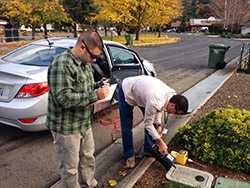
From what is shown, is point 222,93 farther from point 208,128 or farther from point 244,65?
point 244,65

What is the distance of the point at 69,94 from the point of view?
8.84 feet

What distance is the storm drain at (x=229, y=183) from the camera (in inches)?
137

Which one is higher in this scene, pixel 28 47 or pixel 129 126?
pixel 28 47

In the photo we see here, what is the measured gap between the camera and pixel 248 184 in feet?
11.6

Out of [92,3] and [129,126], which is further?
[92,3]

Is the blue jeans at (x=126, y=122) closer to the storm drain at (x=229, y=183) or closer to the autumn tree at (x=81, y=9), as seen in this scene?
the storm drain at (x=229, y=183)

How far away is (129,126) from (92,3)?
3567cm

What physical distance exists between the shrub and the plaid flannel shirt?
6.21ft

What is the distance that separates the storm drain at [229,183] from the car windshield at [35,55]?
3174 mm

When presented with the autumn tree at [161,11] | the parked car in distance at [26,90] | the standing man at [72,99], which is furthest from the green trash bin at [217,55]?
the autumn tree at [161,11]

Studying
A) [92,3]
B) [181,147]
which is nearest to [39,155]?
[181,147]

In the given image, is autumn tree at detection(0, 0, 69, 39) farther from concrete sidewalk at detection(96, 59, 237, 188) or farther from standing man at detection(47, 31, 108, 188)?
standing man at detection(47, 31, 108, 188)

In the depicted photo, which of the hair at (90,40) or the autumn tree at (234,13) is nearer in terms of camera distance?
the hair at (90,40)

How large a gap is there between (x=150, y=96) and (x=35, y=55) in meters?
2.88
